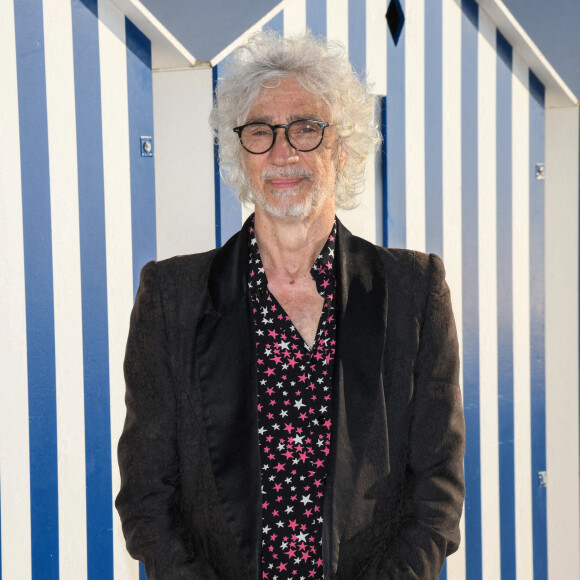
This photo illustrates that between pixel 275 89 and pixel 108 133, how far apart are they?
2.04 feet

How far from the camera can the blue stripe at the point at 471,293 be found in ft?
8.90

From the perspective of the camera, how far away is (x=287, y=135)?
1642 millimetres

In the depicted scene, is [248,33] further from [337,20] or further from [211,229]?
[211,229]

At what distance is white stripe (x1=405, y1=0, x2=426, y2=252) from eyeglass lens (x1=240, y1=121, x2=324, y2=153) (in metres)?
0.98

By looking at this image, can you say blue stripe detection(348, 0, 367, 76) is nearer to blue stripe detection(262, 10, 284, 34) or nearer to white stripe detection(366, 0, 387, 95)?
white stripe detection(366, 0, 387, 95)

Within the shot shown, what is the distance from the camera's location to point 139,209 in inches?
85.2

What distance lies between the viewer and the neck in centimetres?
166

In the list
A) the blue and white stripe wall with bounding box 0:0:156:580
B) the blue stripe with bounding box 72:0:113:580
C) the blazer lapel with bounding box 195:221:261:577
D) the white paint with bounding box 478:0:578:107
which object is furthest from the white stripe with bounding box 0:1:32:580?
the white paint with bounding box 478:0:578:107

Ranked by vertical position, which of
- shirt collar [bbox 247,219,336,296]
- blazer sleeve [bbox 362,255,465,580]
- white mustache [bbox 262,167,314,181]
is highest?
white mustache [bbox 262,167,314,181]

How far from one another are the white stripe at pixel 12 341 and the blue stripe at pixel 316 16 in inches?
34.7

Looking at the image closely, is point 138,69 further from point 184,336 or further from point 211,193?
point 184,336

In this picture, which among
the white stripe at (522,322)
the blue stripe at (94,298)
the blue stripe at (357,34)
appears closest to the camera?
the blue stripe at (94,298)

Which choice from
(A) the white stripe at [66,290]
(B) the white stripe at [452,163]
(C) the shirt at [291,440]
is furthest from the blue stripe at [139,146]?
(B) the white stripe at [452,163]

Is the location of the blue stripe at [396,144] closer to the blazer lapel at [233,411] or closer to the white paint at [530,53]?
the white paint at [530,53]
